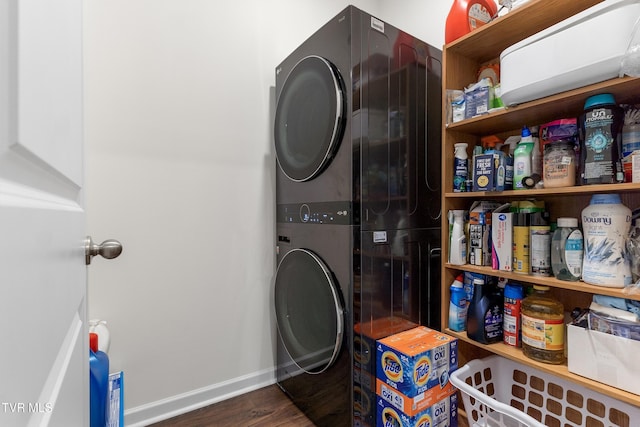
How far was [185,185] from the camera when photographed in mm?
1576

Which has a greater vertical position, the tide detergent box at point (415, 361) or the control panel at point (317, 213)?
the control panel at point (317, 213)

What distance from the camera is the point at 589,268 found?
1010 mm

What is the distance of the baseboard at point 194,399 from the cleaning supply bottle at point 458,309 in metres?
1.09

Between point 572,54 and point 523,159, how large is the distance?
1.26ft

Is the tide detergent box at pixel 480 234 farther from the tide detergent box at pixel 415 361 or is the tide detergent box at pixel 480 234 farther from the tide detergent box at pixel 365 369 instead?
the tide detergent box at pixel 365 369

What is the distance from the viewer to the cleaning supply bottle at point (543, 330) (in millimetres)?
1104

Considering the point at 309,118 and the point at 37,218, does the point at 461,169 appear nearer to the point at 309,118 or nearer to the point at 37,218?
the point at 309,118

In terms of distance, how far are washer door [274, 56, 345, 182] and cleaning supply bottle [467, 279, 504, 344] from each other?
870mm

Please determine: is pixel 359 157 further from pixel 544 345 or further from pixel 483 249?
pixel 544 345

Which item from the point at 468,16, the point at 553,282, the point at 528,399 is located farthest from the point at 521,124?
the point at 528,399

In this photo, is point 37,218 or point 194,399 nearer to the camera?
point 37,218

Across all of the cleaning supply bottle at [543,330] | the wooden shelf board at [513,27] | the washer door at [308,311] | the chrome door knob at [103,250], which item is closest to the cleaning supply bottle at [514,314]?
the cleaning supply bottle at [543,330]

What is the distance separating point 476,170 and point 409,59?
60cm

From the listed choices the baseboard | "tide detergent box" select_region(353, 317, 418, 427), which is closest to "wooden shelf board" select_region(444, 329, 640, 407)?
"tide detergent box" select_region(353, 317, 418, 427)
